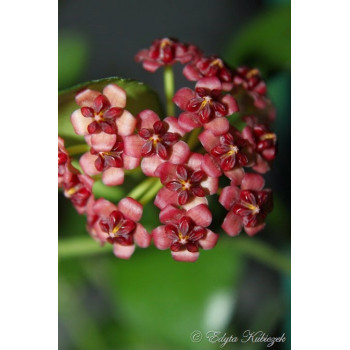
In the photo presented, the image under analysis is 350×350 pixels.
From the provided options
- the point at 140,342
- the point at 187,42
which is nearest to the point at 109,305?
the point at 140,342

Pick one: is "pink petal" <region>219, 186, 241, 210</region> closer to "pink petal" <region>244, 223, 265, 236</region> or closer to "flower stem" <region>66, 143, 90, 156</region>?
"pink petal" <region>244, 223, 265, 236</region>

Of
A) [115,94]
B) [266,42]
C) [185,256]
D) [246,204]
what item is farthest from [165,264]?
[266,42]

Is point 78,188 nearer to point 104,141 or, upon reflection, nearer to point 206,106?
point 104,141

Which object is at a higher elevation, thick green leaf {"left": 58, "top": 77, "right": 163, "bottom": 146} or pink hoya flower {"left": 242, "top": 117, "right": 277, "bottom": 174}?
thick green leaf {"left": 58, "top": 77, "right": 163, "bottom": 146}

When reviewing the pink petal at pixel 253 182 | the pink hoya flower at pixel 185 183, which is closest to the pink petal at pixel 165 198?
the pink hoya flower at pixel 185 183

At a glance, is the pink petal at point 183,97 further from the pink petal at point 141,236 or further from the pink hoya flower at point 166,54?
the pink petal at point 141,236

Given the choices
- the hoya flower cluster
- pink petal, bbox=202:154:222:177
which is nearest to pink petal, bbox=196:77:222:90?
the hoya flower cluster
